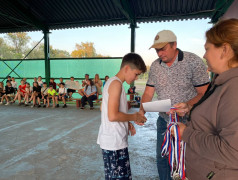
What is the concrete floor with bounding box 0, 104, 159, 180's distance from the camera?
2.56 metres

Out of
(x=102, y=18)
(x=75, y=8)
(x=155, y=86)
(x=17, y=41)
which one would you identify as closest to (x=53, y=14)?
(x=75, y=8)

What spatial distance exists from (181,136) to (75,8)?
9.28 metres

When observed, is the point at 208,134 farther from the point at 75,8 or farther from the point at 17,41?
the point at 17,41

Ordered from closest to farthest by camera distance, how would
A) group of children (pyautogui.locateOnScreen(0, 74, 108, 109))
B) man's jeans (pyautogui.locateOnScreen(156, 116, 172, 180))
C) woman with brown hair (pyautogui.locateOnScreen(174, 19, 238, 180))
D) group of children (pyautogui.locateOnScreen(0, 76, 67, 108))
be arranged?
woman with brown hair (pyautogui.locateOnScreen(174, 19, 238, 180)), man's jeans (pyautogui.locateOnScreen(156, 116, 172, 180)), group of children (pyautogui.locateOnScreen(0, 74, 108, 109)), group of children (pyautogui.locateOnScreen(0, 76, 67, 108))

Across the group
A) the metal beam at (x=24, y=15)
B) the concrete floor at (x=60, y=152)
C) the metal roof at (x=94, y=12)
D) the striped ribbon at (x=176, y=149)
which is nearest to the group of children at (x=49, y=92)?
the metal beam at (x=24, y=15)

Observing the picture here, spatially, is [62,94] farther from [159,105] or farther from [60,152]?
[159,105]

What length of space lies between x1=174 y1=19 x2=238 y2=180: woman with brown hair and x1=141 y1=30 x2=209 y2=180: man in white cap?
0.85 metres

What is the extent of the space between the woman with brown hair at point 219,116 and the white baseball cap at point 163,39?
33.8 inches

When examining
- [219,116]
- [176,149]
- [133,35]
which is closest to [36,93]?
[133,35]

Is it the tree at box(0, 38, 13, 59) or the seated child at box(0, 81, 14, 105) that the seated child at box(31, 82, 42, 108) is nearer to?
the seated child at box(0, 81, 14, 105)

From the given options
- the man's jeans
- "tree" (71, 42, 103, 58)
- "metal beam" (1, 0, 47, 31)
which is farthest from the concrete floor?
"tree" (71, 42, 103, 58)

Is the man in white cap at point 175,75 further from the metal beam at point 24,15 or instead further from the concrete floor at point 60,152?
the metal beam at point 24,15

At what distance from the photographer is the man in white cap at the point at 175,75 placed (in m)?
1.82

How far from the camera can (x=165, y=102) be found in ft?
5.09
